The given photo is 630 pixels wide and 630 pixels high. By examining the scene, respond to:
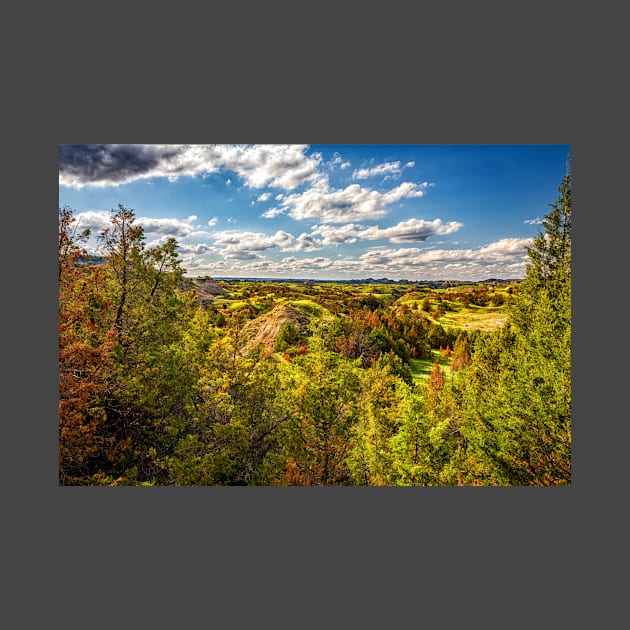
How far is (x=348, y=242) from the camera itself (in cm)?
640

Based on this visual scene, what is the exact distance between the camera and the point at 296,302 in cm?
675

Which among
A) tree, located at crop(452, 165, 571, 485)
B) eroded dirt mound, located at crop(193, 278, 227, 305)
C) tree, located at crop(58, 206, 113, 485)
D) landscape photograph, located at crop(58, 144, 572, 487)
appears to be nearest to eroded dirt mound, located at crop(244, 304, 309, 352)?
landscape photograph, located at crop(58, 144, 572, 487)

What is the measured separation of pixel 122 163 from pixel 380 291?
5.36 metres

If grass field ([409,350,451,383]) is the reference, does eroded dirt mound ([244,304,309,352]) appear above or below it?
above

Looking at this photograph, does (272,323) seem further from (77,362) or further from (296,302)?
(77,362)

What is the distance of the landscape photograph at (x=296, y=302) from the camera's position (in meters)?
5.50

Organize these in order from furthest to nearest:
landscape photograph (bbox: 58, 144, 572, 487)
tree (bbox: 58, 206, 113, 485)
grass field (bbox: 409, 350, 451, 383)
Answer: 1. grass field (bbox: 409, 350, 451, 383)
2. landscape photograph (bbox: 58, 144, 572, 487)
3. tree (bbox: 58, 206, 113, 485)

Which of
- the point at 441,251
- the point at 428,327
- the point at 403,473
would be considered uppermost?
the point at 441,251

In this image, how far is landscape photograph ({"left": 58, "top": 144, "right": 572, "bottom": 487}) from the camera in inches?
217

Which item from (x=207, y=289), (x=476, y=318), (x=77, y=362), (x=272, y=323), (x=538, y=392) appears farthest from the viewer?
(x=476, y=318)

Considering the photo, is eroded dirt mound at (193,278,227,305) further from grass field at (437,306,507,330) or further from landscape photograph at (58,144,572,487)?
grass field at (437,306,507,330)

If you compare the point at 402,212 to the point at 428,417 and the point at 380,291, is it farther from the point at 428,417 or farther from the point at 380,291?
the point at 428,417

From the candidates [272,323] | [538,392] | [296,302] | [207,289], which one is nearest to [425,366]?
[538,392]

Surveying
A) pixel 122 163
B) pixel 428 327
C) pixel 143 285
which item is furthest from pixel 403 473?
pixel 122 163
